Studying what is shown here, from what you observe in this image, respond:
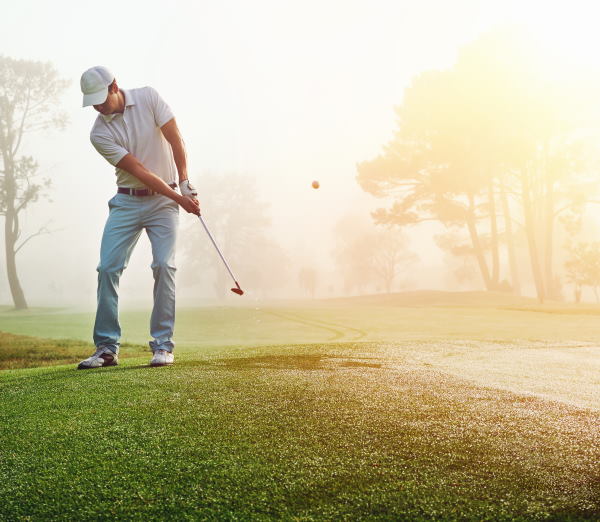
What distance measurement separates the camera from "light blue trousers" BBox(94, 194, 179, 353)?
440 centimetres

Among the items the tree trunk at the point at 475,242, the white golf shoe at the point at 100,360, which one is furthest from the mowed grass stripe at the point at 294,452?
the tree trunk at the point at 475,242

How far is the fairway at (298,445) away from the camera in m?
1.56

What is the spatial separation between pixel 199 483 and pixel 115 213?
3.20 metres

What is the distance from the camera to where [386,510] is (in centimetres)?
149

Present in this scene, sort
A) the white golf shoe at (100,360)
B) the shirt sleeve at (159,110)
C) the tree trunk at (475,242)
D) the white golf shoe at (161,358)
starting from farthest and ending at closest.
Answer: the tree trunk at (475,242) < the shirt sleeve at (159,110) < the white golf shoe at (100,360) < the white golf shoe at (161,358)

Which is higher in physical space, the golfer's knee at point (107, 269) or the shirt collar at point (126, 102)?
the shirt collar at point (126, 102)

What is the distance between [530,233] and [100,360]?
2626 cm

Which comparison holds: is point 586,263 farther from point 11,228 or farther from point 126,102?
point 126,102

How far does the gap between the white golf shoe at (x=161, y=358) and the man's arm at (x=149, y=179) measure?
3.76ft

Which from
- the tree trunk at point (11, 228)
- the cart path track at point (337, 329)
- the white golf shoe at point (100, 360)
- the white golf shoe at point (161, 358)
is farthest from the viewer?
the tree trunk at point (11, 228)

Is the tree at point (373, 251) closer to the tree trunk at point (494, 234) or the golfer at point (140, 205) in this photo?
the tree trunk at point (494, 234)

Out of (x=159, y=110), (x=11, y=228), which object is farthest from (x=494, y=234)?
(x=159, y=110)

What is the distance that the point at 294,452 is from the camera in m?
1.90

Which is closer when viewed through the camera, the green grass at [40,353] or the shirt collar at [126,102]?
the shirt collar at [126,102]
